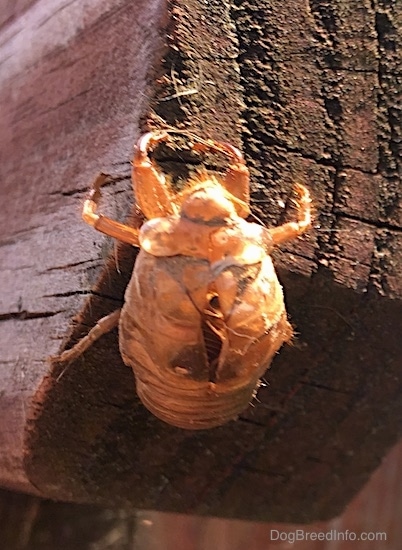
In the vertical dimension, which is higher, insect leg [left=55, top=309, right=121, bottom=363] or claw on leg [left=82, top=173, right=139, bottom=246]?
claw on leg [left=82, top=173, right=139, bottom=246]

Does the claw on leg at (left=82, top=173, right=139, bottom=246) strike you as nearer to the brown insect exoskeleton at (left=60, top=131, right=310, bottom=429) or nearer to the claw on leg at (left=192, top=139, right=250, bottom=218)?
the brown insect exoskeleton at (left=60, top=131, right=310, bottom=429)

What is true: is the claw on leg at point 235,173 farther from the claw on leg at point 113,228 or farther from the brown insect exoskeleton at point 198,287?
the claw on leg at point 113,228

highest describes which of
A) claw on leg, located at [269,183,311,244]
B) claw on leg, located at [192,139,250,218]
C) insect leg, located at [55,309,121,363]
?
claw on leg, located at [192,139,250,218]

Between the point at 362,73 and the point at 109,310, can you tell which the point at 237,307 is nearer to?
the point at 109,310

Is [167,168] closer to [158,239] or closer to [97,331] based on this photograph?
[158,239]

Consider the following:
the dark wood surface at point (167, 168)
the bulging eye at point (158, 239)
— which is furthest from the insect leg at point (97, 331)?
the bulging eye at point (158, 239)

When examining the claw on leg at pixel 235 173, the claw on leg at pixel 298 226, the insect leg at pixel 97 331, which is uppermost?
the claw on leg at pixel 235 173

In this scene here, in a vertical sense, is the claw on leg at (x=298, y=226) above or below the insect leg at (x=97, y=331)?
below

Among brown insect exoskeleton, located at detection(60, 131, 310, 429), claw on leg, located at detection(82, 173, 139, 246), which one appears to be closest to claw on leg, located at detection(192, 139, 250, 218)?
brown insect exoskeleton, located at detection(60, 131, 310, 429)
